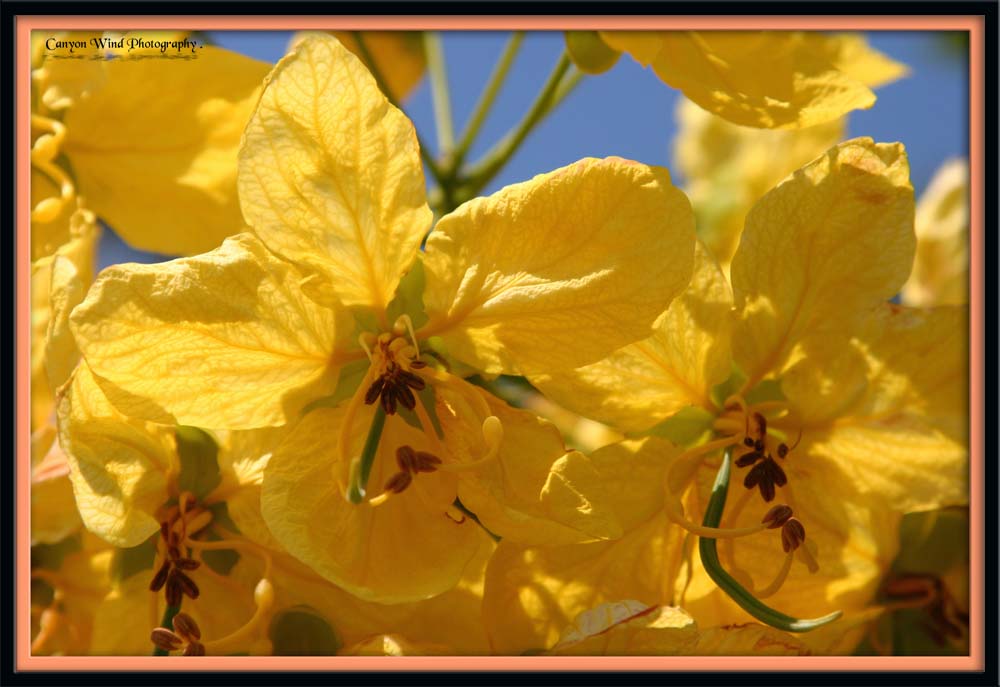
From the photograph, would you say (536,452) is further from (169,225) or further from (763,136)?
(763,136)

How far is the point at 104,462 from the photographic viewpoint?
986mm

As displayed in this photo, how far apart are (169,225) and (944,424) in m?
0.87

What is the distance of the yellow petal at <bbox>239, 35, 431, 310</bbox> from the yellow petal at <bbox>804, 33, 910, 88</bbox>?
2.30ft

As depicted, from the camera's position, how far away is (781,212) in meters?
1.03

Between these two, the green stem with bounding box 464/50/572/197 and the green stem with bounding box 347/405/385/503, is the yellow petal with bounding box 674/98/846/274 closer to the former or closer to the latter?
the green stem with bounding box 464/50/572/197

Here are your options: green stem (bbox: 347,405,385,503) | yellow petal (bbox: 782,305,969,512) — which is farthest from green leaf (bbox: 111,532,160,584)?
yellow petal (bbox: 782,305,969,512)

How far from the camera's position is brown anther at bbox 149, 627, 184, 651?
3.19 feet

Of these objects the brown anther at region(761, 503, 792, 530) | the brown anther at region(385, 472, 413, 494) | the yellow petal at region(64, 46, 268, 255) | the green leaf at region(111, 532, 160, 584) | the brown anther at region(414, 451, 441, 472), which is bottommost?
the green leaf at region(111, 532, 160, 584)

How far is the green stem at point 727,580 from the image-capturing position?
37.2 inches

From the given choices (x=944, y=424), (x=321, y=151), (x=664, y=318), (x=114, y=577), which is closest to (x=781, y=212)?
(x=664, y=318)

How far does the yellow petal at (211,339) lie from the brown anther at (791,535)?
1.33ft

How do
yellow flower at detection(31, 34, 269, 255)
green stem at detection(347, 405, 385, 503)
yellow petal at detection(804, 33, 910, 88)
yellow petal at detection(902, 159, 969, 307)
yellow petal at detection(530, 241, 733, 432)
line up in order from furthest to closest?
yellow petal at detection(902, 159, 969, 307)
yellow petal at detection(804, 33, 910, 88)
yellow flower at detection(31, 34, 269, 255)
yellow petal at detection(530, 241, 733, 432)
green stem at detection(347, 405, 385, 503)

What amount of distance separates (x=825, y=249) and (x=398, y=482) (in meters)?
0.43

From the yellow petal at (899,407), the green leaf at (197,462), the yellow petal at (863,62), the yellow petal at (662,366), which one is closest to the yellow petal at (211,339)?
the green leaf at (197,462)
